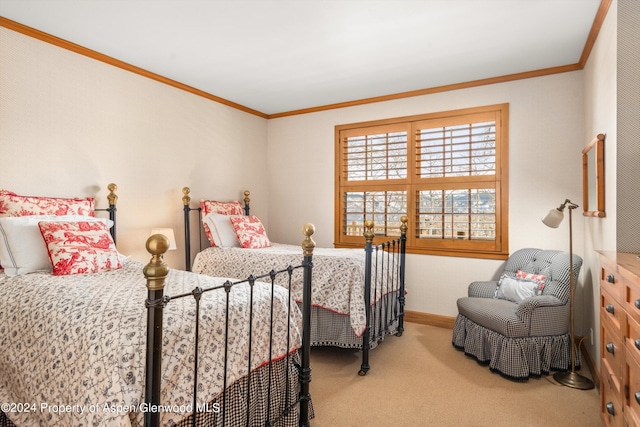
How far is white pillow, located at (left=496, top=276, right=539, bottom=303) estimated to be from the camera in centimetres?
297

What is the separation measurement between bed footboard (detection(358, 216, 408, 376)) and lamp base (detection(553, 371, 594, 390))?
131 cm

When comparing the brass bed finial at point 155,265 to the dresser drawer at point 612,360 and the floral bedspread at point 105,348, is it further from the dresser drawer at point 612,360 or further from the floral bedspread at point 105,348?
the dresser drawer at point 612,360

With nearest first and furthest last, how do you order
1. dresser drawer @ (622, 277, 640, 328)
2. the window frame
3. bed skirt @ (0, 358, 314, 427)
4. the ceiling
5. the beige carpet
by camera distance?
dresser drawer @ (622, 277, 640, 328), bed skirt @ (0, 358, 314, 427), the beige carpet, the ceiling, the window frame

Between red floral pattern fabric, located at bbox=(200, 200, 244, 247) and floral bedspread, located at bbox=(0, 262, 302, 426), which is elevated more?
red floral pattern fabric, located at bbox=(200, 200, 244, 247)

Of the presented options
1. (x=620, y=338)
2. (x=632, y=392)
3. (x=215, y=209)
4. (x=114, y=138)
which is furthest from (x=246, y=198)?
(x=632, y=392)

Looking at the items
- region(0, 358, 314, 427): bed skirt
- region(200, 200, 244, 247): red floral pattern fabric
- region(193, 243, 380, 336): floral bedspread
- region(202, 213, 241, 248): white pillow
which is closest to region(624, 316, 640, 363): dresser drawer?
region(0, 358, 314, 427): bed skirt

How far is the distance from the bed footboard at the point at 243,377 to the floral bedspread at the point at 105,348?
4 cm

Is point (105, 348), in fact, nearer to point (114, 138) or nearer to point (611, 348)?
point (611, 348)

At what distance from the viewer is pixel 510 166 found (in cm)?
361

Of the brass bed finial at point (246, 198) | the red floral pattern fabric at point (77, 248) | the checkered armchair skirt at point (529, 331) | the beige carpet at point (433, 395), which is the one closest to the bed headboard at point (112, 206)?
the red floral pattern fabric at point (77, 248)

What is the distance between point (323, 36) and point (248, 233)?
197cm

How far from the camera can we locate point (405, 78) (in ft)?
12.1

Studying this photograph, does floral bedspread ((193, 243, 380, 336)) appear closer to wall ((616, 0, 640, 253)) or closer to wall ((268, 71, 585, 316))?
wall ((268, 71, 585, 316))

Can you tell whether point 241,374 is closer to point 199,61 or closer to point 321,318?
point 321,318
